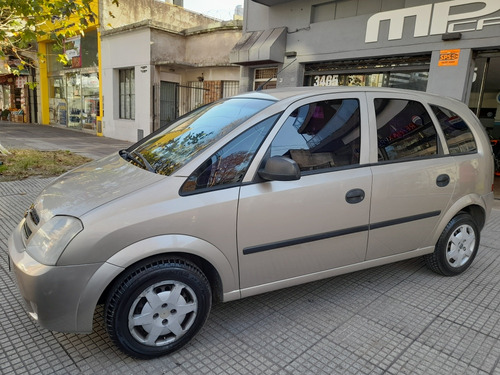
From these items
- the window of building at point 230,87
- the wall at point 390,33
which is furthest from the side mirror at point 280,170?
the window of building at point 230,87

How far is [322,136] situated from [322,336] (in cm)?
147

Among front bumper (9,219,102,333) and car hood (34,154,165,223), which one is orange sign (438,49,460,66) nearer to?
car hood (34,154,165,223)

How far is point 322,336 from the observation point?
265 cm

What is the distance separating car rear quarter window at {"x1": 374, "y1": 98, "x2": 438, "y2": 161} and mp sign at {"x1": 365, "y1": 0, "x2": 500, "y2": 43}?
17.2ft

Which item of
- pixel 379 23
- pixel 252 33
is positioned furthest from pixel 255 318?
pixel 252 33

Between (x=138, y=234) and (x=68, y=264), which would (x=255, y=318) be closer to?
(x=138, y=234)

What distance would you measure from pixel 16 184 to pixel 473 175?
23.3 feet

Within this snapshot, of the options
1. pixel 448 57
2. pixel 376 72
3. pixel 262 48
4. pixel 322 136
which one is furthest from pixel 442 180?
pixel 262 48

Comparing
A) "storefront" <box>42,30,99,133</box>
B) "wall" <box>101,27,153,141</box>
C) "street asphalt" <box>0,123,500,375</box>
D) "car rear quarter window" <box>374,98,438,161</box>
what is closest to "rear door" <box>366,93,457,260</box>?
"car rear quarter window" <box>374,98,438,161</box>

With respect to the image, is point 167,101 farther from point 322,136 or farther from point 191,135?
point 322,136

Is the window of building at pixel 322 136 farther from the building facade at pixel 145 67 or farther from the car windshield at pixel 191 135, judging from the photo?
the building facade at pixel 145 67

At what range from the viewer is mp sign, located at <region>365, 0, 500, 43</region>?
6952 millimetres

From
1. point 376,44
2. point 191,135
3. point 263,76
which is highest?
point 376,44

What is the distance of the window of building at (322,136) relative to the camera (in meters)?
2.68
